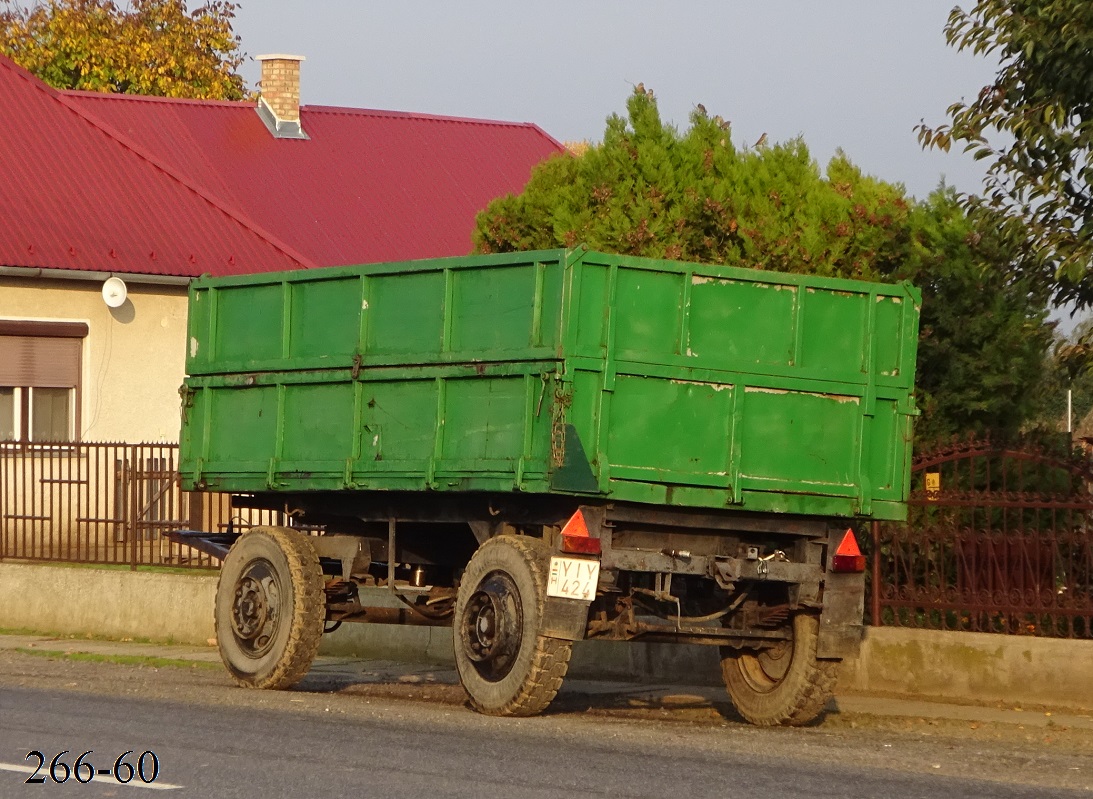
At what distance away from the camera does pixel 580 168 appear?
1638cm

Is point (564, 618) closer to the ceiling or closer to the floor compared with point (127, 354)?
closer to the floor

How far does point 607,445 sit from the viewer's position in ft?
A: 33.4

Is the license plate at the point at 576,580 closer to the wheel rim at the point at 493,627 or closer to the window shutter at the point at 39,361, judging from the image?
the wheel rim at the point at 493,627

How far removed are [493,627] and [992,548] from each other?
3.76 metres

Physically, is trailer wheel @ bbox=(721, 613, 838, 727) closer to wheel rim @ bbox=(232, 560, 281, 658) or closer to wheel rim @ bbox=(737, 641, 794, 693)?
wheel rim @ bbox=(737, 641, 794, 693)

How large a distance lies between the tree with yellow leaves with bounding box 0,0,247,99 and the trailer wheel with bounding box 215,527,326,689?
2862 cm

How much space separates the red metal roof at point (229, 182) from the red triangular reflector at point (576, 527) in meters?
12.8

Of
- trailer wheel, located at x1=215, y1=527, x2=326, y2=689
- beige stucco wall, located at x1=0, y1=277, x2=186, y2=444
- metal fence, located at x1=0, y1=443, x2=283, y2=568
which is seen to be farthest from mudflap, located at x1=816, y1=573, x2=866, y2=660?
beige stucco wall, located at x1=0, y1=277, x2=186, y2=444

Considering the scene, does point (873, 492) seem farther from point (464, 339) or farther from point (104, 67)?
point (104, 67)

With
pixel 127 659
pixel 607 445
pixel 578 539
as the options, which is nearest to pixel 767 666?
pixel 578 539

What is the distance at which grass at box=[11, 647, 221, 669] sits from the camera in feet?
47.3

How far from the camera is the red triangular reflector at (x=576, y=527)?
10203 millimetres

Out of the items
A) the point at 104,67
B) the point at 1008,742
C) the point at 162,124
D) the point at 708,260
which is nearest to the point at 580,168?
the point at 708,260

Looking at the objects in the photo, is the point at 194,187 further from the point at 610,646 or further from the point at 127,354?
the point at 610,646
